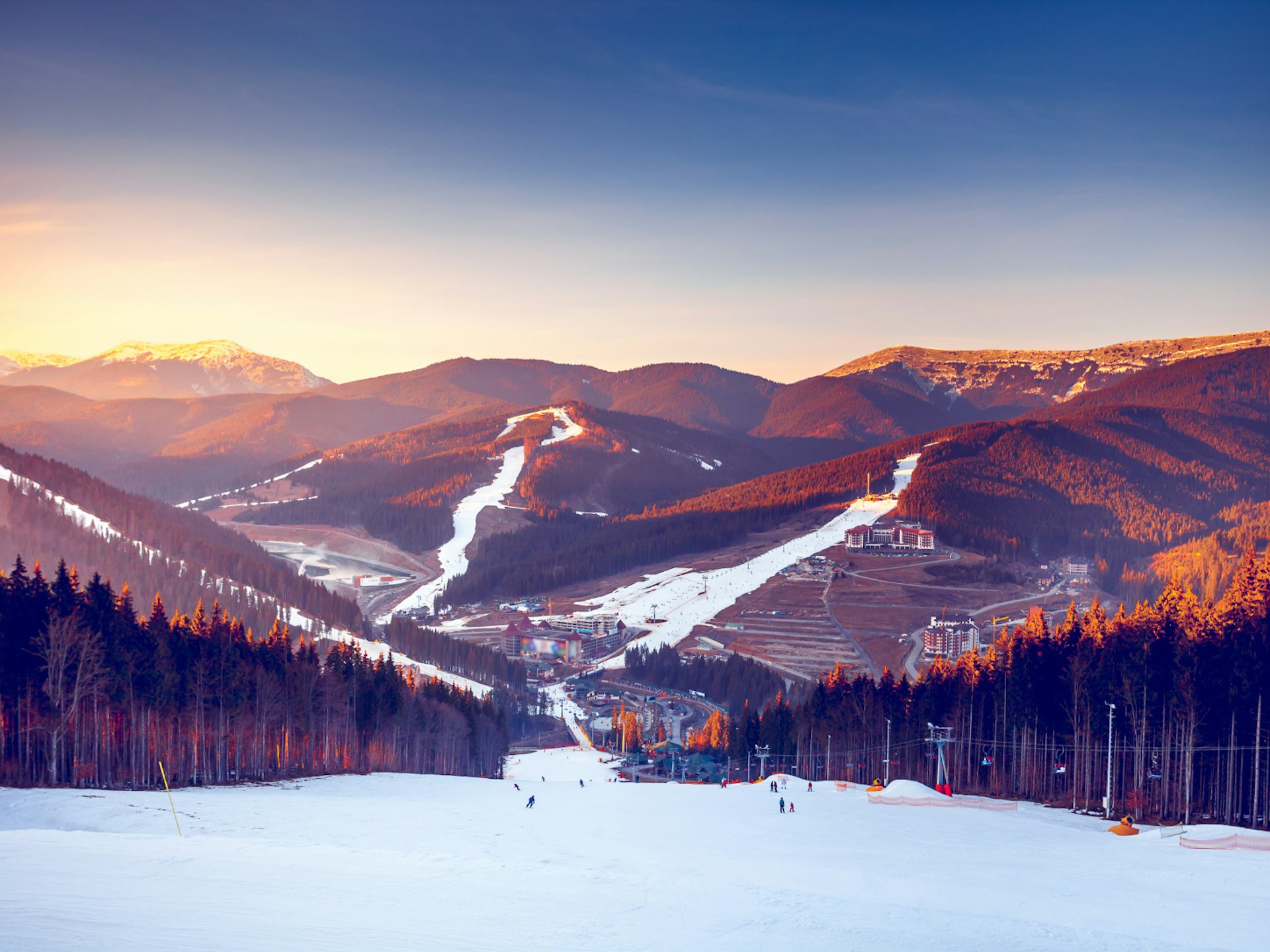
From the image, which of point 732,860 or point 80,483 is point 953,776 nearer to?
point 732,860

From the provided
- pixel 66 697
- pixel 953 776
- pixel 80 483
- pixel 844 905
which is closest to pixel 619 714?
pixel 953 776

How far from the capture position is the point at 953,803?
147 ft

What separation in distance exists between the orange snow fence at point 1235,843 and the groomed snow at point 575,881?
73 cm

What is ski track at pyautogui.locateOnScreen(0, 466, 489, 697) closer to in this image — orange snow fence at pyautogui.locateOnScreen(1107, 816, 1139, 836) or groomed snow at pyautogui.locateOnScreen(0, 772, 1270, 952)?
groomed snow at pyautogui.locateOnScreen(0, 772, 1270, 952)

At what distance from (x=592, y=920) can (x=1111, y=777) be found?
125 feet

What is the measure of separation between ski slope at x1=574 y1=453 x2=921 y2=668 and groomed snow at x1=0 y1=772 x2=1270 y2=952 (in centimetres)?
10625

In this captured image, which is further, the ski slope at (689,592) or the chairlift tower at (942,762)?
the ski slope at (689,592)

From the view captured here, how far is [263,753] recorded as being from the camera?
169ft

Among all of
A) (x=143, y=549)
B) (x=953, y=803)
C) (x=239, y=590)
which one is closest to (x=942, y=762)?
(x=953, y=803)

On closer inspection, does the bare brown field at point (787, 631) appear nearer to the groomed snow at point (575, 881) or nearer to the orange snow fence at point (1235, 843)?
the orange snow fence at point (1235, 843)

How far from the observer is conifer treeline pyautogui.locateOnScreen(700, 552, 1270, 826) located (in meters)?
44.6

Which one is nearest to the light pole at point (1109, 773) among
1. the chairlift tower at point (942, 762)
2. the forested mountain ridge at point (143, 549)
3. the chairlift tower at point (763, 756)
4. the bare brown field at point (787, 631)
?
the chairlift tower at point (942, 762)

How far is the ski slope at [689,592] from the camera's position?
504ft

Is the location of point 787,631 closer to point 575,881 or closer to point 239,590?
point 239,590
